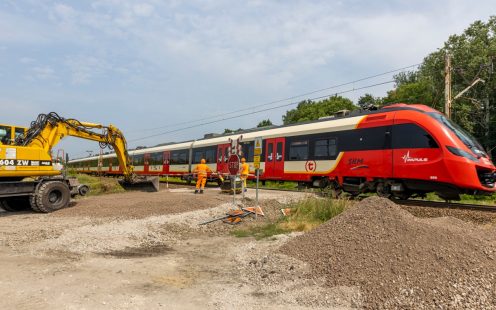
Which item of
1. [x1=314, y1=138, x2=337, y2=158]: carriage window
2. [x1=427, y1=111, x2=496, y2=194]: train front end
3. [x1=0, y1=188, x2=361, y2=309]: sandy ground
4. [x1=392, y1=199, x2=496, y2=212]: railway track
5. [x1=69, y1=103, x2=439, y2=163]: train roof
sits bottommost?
[x1=0, y1=188, x2=361, y2=309]: sandy ground

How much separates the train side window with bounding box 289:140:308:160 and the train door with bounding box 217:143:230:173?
239 inches

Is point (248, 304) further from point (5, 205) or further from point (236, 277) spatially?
point (5, 205)

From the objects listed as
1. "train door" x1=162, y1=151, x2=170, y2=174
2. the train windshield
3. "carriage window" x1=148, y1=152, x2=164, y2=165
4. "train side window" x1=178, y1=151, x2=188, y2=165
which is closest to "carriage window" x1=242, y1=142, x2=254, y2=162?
"train side window" x1=178, y1=151, x2=188, y2=165

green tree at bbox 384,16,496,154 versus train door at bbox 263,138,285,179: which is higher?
green tree at bbox 384,16,496,154

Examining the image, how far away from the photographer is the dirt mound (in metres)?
4.49

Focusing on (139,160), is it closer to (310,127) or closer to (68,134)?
(68,134)

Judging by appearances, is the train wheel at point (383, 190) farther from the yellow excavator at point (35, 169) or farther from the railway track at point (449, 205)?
the yellow excavator at point (35, 169)

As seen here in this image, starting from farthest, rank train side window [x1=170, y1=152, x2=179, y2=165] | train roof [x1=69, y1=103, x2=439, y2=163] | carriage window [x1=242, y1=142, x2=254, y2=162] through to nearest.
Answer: train side window [x1=170, y1=152, x2=179, y2=165]
carriage window [x1=242, y1=142, x2=254, y2=162]
train roof [x1=69, y1=103, x2=439, y2=163]

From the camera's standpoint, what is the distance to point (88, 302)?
4.61m

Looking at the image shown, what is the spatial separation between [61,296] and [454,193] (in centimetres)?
1095

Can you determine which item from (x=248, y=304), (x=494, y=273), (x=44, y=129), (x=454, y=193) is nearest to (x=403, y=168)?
(x=454, y=193)

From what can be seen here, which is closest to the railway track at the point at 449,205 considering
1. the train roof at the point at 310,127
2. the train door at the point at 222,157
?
the train roof at the point at 310,127

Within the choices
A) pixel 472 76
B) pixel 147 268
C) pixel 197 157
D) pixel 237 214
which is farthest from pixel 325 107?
pixel 147 268

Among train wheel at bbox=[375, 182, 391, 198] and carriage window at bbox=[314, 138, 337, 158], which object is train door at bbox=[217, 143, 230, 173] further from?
train wheel at bbox=[375, 182, 391, 198]
